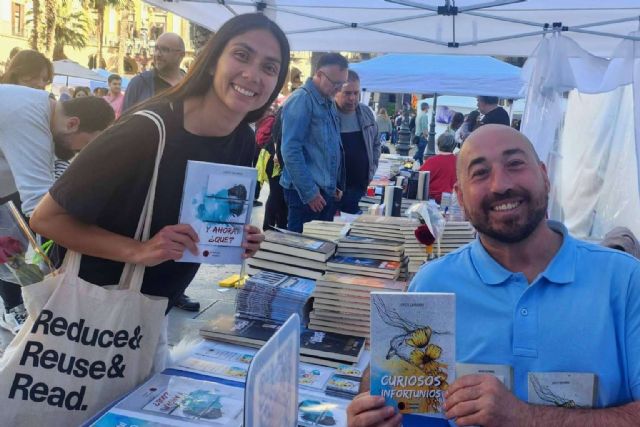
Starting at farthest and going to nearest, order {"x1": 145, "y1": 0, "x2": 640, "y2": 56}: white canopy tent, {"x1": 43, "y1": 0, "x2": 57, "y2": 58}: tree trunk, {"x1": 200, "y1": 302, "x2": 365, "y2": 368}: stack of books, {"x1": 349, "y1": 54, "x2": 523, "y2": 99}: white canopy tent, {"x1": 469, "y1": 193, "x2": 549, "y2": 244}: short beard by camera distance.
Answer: {"x1": 43, "y1": 0, "x2": 57, "y2": 58}: tree trunk < {"x1": 349, "y1": 54, "x2": 523, "y2": 99}: white canopy tent < {"x1": 145, "y1": 0, "x2": 640, "y2": 56}: white canopy tent < {"x1": 200, "y1": 302, "x2": 365, "y2": 368}: stack of books < {"x1": 469, "y1": 193, "x2": 549, "y2": 244}: short beard

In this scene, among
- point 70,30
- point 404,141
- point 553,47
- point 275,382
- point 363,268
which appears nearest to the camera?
point 275,382

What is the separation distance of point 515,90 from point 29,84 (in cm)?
798

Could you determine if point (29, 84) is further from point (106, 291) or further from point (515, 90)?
point (515, 90)

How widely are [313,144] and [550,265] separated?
326 centimetres

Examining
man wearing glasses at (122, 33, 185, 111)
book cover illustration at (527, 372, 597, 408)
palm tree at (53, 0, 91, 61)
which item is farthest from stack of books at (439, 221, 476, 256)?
palm tree at (53, 0, 91, 61)

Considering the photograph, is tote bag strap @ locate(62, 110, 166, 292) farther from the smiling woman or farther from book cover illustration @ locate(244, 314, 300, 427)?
book cover illustration @ locate(244, 314, 300, 427)

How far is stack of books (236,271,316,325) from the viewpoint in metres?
2.43

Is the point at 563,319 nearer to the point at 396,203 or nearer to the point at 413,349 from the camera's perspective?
the point at 413,349

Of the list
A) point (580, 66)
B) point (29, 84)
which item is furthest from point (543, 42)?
point (29, 84)

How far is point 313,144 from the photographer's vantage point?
4820 millimetres

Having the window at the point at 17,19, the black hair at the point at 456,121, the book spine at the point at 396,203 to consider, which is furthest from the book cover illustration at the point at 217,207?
the window at the point at 17,19

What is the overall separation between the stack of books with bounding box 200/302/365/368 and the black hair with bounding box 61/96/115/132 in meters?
1.18

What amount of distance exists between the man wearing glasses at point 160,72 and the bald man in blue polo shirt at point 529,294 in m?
3.42

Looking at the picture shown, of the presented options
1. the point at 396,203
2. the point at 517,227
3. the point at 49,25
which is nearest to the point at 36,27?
the point at 49,25
